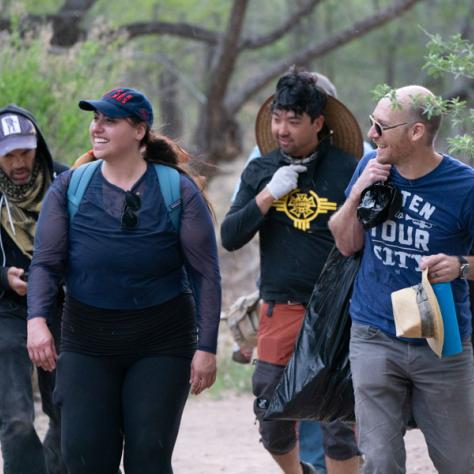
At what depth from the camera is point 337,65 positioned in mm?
24828

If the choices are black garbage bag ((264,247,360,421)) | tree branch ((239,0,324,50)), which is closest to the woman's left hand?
black garbage bag ((264,247,360,421))

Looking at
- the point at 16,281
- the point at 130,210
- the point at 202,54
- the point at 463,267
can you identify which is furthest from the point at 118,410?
the point at 202,54

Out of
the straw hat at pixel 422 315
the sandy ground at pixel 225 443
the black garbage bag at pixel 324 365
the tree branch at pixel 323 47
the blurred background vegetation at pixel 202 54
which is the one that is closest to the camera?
the straw hat at pixel 422 315

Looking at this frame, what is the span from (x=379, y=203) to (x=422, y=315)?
50 cm

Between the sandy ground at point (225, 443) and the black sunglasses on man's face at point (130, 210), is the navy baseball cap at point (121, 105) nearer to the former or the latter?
the black sunglasses on man's face at point (130, 210)

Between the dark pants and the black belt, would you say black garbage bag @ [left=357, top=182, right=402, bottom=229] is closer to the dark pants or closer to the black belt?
the black belt

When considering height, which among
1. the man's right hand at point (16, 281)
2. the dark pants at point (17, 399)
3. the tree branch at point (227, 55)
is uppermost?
the tree branch at point (227, 55)

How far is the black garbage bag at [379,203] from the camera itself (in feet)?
15.3

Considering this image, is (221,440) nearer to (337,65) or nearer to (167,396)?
(167,396)

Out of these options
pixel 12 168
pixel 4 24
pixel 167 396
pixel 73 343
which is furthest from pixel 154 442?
pixel 4 24

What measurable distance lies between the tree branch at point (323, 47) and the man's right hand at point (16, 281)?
10923mm

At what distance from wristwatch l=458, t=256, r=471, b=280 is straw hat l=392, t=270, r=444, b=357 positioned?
16 centimetres

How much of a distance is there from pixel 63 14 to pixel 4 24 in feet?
5.38

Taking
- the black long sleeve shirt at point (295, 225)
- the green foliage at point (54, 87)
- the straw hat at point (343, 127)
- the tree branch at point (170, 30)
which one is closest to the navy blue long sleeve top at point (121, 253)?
the black long sleeve shirt at point (295, 225)
